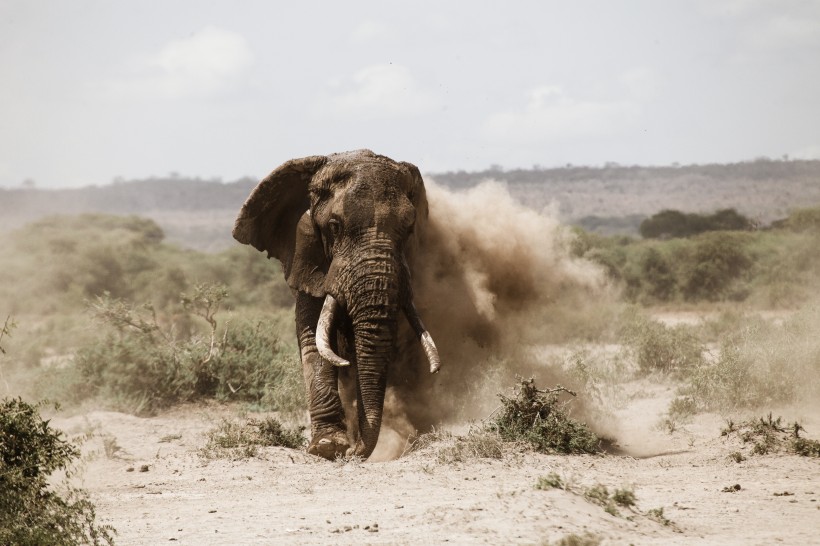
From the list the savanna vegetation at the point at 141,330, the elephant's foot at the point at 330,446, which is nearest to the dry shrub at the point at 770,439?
the elephant's foot at the point at 330,446

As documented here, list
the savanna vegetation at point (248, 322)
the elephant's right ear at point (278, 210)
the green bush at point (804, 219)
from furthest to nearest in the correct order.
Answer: the green bush at point (804, 219) < the savanna vegetation at point (248, 322) < the elephant's right ear at point (278, 210)

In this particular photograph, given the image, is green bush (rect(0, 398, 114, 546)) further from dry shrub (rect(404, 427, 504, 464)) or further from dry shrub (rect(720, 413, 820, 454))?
dry shrub (rect(720, 413, 820, 454))

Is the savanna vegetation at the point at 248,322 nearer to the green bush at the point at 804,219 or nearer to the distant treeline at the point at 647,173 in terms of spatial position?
the green bush at the point at 804,219

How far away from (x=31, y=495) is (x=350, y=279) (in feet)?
13.1

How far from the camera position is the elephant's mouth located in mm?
9766

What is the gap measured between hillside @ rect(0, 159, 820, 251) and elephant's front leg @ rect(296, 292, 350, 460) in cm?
4448

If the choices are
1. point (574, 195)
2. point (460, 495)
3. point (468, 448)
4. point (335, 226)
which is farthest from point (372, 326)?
point (574, 195)

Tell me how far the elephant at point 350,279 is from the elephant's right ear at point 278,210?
0.04ft

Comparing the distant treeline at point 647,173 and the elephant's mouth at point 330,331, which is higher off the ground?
the distant treeline at point 647,173

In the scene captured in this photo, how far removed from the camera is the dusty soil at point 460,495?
6.51 metres

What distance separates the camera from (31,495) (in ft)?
21.5

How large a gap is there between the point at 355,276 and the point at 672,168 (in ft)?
263

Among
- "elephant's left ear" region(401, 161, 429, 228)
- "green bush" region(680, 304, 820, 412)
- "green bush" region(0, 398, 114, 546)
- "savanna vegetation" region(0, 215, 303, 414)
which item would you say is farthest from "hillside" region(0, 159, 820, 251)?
"green bush" region(0, 398, 114, 546)

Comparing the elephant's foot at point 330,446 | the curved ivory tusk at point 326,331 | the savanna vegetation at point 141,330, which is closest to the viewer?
the curved ivory tusk at point 326,331
